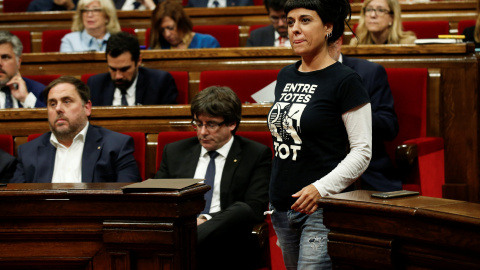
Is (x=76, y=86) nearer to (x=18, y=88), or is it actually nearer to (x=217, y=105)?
(x=217, y=105)

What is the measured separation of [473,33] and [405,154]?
0.85 meters

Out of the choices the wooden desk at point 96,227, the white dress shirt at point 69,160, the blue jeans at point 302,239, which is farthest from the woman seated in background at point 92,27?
the blue jeans at point 302,239

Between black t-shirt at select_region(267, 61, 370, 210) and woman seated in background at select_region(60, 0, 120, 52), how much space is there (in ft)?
5.48

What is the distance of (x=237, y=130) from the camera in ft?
5.47

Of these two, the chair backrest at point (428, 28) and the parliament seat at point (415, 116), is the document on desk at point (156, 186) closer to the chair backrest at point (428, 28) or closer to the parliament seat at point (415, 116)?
the parliament seat at point (415, 116)

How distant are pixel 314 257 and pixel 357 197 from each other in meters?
0.11

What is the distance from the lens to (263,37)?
247cm

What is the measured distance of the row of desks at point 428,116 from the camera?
1693mm

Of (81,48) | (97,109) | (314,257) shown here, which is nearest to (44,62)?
(81,48)

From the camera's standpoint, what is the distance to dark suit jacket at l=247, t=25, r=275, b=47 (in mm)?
2451

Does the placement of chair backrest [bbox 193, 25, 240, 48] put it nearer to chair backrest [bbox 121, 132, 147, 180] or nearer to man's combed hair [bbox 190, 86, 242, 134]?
chair backrest [bbox 121, 132, 147, 180]

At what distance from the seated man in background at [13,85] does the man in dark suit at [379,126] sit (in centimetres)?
97

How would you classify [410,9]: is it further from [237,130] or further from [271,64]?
[237,130]

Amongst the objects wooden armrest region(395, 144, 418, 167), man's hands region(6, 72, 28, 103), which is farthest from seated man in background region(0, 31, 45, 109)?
wooden armrest region(395, 144, 418, 167)
